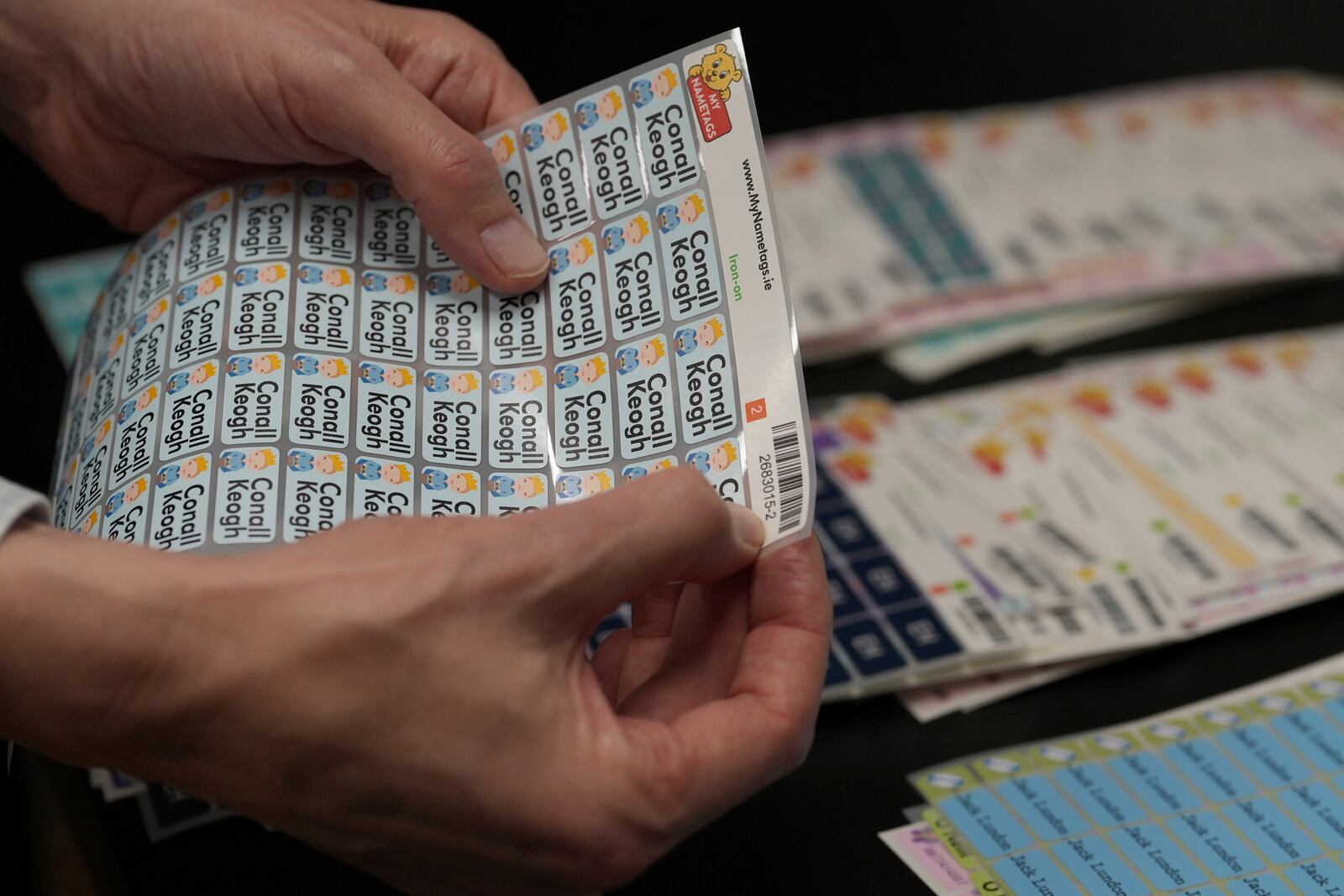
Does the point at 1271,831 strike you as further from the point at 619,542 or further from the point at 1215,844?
A: the point at 619,542

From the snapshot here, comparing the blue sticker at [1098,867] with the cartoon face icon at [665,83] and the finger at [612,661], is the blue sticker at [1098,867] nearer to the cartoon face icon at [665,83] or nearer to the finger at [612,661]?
the finger at [612,661]

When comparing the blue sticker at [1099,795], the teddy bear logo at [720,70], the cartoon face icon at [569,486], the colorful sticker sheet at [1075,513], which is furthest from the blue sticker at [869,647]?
the teddy bear logo at [720,70]

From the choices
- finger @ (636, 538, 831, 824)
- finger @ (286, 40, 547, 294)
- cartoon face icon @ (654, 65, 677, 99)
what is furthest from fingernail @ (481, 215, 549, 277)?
finger @ (636, 538, 831, 824)

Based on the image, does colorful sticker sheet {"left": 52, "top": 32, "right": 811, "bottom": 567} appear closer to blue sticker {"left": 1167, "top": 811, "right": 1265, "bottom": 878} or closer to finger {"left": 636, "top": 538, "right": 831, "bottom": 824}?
finger {"left": 636, "top": 538, "right": 831, "bottom": 824}

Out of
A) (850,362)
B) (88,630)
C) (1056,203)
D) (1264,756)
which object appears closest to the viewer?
(88,630)

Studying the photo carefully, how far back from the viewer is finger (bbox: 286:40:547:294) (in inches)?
26.2

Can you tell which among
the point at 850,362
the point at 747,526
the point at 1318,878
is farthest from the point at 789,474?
the point at 850,362

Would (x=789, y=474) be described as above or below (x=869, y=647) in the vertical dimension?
above

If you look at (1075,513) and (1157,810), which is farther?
(1075,513)

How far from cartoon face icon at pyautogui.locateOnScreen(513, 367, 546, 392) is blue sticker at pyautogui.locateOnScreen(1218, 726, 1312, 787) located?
0.44m

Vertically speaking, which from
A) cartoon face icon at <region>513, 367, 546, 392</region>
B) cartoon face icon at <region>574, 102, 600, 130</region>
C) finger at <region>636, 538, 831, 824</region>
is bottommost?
finger at <region>636, 538, 831, 824</region>

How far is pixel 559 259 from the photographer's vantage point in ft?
2.23

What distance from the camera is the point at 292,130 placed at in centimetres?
70

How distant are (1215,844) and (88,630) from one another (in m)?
0.55
